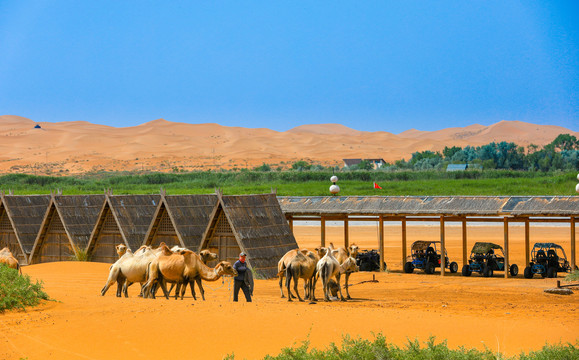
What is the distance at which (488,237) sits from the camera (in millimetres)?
45000

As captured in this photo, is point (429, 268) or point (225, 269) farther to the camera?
point (429, 268)

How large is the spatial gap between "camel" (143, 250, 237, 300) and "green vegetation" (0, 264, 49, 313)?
10.2ft

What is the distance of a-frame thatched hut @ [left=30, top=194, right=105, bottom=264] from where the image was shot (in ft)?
89.5

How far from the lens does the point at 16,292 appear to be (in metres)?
14.3

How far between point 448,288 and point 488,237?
24111mm

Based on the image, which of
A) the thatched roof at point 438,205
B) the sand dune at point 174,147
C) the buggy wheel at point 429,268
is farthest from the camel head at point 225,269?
the sand dune at point 174,147

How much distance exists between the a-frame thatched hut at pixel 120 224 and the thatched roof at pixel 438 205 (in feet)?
17.8

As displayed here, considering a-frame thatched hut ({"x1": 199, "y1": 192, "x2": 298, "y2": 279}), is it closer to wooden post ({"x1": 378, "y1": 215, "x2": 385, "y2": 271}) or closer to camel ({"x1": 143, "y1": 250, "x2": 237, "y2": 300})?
wooden post ({"x1": 378, "y1": 215, "x2": 385, "y2": 271})

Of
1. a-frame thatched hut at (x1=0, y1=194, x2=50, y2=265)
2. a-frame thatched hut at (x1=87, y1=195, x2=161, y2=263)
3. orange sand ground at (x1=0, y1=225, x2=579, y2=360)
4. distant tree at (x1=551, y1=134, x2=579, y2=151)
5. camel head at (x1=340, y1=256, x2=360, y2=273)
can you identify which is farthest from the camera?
distant tree at (x1=551, y1=134, x2=579, y2=151)

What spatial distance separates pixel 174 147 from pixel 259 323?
451ft

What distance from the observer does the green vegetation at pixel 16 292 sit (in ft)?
45.6

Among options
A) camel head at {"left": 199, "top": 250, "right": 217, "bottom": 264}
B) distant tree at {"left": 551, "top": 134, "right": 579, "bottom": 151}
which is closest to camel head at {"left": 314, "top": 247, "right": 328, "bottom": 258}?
camel head at {"left": 199, "top": 250, "right": 217, "bottom": 264}

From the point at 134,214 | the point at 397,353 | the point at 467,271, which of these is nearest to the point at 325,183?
the point at 467,271

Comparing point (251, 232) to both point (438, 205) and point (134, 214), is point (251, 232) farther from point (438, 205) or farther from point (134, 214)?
point (438, 205)
